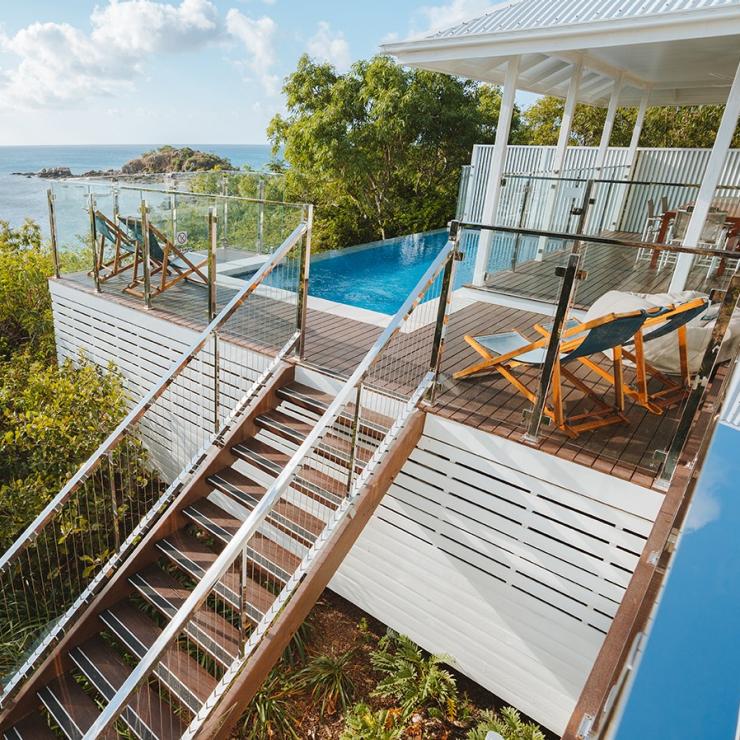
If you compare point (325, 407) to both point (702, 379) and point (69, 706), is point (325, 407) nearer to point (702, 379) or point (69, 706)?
point (702, 379)

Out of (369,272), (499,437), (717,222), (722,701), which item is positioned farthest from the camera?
(369,272)

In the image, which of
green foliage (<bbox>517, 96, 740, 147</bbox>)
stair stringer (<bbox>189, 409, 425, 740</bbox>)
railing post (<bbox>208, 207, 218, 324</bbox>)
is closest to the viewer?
stair stringer (<bbox>189, 409, 425, 740</bbox>)

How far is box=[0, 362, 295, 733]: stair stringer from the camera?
13.1 ft

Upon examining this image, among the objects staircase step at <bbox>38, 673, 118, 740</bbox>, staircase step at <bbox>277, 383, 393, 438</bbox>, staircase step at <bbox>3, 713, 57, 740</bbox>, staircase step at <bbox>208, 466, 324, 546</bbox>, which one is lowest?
staircase step at <bbox>3, 713, 57, 740</bbox>

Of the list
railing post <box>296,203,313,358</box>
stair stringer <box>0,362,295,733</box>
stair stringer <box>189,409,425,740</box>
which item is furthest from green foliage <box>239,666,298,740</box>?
railing post <box>296,203,313,358</box>

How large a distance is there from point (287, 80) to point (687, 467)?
16.3 m

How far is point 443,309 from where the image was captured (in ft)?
13.1

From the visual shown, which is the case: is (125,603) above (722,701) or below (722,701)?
below

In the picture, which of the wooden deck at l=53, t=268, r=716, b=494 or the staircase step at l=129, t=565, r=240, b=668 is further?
the wooden deck at l=53, t=268, r=716, b=494

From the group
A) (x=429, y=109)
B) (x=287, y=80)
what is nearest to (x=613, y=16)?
(x=429, y=109)

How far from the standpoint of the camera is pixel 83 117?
62125 mm

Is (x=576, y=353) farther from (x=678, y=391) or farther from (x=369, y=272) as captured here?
(x=369, y=272)

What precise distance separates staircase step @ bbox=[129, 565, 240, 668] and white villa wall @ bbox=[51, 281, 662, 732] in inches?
66.4

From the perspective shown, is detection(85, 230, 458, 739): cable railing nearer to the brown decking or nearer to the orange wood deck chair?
the brown decking
